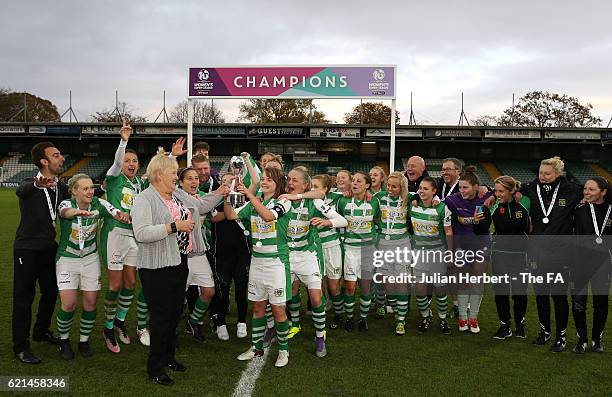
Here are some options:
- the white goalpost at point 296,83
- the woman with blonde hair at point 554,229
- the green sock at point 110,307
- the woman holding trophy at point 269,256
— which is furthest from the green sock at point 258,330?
the white goalpost at point 296,83

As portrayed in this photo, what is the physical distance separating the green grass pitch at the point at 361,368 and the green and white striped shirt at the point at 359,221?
1117 mm

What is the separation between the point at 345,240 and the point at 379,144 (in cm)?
3389

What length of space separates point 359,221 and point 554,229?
211 cm

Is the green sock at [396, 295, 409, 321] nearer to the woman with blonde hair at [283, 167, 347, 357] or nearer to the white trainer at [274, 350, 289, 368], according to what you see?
the woman with blonde hair at [283, 167, 347, 357]

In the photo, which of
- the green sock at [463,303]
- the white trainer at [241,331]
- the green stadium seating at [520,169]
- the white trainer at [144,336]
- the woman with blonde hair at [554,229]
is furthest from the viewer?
the green stadium seating at [520,169]

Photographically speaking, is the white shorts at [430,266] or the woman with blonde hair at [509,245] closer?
the woman with blonde hair at [509,245]

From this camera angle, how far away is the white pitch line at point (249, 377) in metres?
4.10

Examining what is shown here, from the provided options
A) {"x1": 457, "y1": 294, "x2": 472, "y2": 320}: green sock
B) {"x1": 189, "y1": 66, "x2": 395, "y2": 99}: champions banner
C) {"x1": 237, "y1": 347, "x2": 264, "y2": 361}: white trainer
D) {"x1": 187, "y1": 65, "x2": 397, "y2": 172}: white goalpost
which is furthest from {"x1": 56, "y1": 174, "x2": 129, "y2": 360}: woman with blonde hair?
{"x1": 189, "y1": 66, "x2": 395, "y2": 99}: champions banner

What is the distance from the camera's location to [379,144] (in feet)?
128

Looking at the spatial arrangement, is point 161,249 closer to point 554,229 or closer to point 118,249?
point 118,249

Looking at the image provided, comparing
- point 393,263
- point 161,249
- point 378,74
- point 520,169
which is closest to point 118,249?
point 161,249

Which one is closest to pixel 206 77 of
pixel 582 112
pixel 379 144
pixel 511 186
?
pixel 511 186

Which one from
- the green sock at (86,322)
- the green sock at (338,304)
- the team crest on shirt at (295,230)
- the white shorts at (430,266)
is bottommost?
the green sock at (338,304)

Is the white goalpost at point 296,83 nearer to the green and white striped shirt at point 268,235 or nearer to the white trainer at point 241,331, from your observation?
the white trainer at point 241,331
